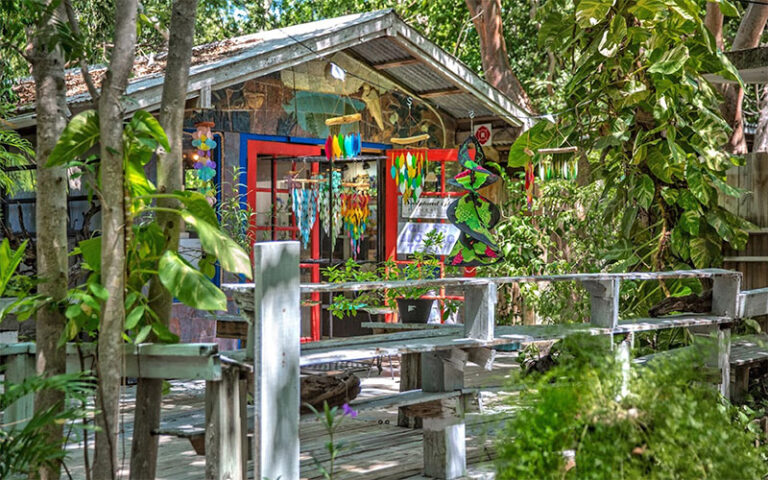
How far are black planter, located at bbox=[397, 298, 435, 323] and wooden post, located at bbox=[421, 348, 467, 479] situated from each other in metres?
3.04

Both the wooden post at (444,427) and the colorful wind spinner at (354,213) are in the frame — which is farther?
the colorful wind spinner at (354,213)

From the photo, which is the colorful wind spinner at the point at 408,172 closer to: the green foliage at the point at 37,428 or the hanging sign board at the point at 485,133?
the hanging sign board at the point at 485,133

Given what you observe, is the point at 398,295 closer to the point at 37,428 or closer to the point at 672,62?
the point at 672,62

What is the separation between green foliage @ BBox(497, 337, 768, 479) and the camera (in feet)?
10.5

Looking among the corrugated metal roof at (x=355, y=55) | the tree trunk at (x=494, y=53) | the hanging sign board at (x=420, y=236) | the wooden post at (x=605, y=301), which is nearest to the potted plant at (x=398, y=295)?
the hanging sign board at (x=420, y=236)

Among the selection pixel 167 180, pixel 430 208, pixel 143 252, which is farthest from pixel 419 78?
pixel 143 252

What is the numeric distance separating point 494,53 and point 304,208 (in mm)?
3882

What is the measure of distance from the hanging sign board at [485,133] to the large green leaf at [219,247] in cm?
783

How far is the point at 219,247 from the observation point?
3889 millimetres

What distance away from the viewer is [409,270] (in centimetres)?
923

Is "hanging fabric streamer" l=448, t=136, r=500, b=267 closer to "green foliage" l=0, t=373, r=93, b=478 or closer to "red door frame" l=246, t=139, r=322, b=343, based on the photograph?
"red door frame" l=246, t=139, r=322, b=343

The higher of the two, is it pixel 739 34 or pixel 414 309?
pixel 739 34

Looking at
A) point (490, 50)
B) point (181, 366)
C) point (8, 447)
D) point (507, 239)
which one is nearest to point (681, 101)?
point (507, 239)

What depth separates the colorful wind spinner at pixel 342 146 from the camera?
9.52 metres
